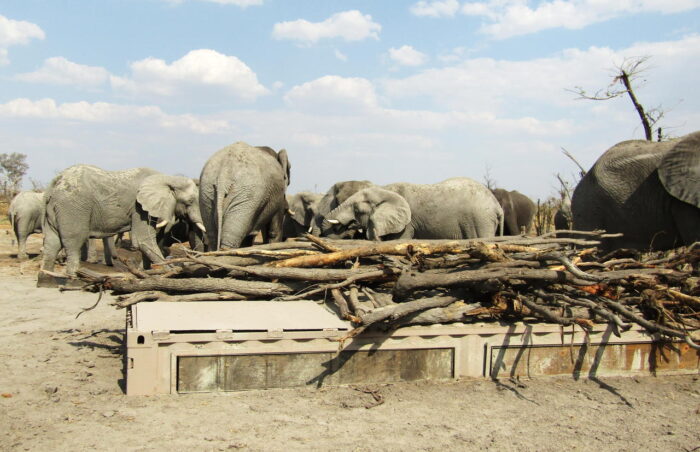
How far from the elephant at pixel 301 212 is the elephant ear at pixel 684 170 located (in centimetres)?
752

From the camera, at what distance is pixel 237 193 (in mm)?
9562

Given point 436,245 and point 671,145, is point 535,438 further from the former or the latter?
point 671,145

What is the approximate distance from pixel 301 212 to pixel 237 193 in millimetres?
5064

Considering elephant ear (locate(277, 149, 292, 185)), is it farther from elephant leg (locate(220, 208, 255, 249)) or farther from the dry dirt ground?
the dry dirt ground

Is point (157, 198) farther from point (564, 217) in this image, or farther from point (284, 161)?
point (564, 217)

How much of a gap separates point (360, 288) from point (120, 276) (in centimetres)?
217

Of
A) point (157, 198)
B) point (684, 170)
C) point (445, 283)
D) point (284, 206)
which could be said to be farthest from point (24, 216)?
point (684, 170)

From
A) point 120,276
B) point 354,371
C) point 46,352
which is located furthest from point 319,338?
point 46,352

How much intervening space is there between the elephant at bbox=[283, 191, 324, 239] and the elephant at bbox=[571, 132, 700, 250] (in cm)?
635

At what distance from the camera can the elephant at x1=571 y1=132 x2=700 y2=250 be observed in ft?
25.2

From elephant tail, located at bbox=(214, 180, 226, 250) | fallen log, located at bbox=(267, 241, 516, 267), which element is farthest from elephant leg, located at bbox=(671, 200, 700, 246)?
elephant tail, located at bbox=(214, 180, 226, 250)

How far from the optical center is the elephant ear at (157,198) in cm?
1047

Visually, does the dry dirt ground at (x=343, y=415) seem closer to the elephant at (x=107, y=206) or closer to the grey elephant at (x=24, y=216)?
the elephant at (x=107, y=206)

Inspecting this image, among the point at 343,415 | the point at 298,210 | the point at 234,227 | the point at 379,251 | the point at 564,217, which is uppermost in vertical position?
the point at 298,210
